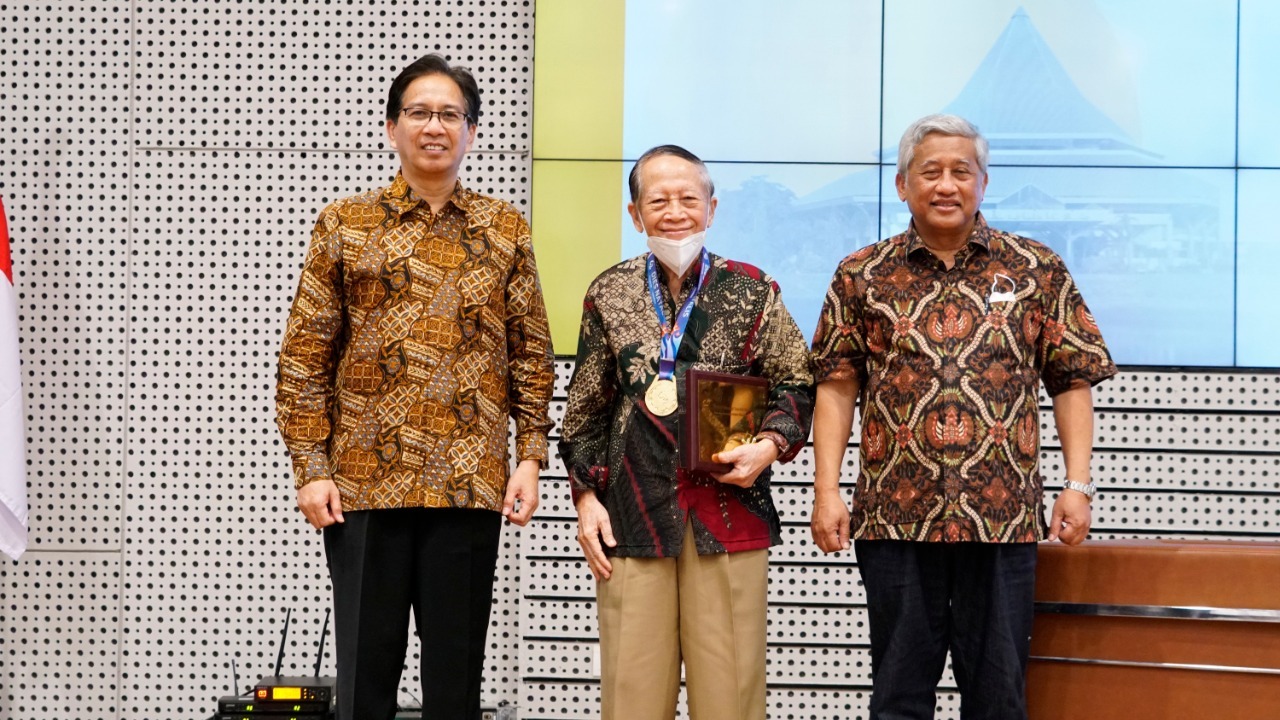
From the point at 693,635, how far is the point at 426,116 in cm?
137

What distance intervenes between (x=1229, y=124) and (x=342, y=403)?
349 cm

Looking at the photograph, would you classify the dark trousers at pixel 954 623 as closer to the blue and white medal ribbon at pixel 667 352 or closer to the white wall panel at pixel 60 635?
the blue and white medal ribbon at pixel 667 352

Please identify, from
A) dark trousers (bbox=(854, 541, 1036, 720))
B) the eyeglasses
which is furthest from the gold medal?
the eyeglasses

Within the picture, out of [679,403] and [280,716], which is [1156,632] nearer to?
[679,403]

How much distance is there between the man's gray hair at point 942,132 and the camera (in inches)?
107

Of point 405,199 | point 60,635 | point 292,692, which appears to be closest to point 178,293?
point 60,635

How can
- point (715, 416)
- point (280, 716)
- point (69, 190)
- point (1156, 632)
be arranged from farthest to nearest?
point (69, 190), point (280, 716), point (1156, 632), point (715, 416)

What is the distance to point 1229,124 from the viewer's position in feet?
14.2

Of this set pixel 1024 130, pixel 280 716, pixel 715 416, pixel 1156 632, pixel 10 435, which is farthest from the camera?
pixel 1024 130

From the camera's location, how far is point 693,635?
2.63 meters

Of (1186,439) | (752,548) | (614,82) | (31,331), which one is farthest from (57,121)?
(1186,439)

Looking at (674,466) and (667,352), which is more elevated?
(667,352)

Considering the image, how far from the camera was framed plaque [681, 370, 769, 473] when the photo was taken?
252 cm

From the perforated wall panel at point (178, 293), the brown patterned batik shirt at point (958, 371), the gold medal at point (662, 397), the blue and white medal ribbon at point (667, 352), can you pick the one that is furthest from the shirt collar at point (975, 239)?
the perforated wall panel at point (178, 293)
